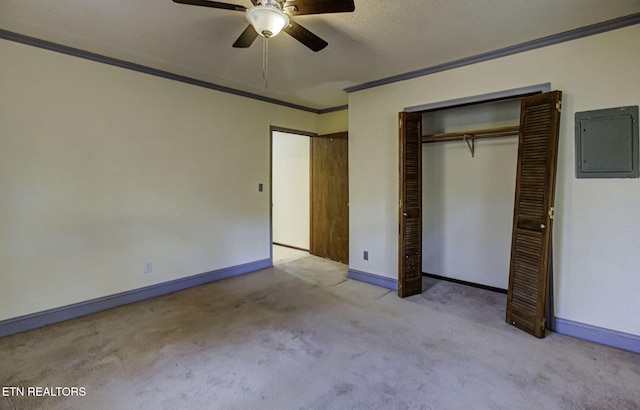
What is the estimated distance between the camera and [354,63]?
3.41 metres

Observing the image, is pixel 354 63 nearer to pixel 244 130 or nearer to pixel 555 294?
pixel 244 130

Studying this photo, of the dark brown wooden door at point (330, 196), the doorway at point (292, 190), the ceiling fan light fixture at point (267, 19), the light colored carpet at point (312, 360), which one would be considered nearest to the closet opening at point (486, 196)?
the light colored carpet at point (312, 360)

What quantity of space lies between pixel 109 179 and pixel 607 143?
4.57m

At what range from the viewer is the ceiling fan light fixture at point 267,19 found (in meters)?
1.84

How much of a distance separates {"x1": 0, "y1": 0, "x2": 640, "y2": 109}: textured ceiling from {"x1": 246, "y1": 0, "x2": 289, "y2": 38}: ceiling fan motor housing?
1.68 feet

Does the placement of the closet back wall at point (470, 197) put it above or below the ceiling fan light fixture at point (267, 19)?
below

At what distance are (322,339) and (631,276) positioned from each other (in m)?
2.52

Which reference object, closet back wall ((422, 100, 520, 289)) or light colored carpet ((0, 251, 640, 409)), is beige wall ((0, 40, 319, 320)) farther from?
closet back wall ((422, 100, 520, 289))

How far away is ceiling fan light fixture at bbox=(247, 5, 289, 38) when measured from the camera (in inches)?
72.6

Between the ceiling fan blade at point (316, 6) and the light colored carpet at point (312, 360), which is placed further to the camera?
the light colored carpet at point (312, 360)

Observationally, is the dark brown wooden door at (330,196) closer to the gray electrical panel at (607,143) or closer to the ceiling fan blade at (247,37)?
the ceiling fan blade at (247,37)

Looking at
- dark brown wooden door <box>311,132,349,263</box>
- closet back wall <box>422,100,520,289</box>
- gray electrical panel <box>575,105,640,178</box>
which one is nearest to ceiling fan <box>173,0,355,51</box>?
gray electrical panel <box>575,105,640,178</box>

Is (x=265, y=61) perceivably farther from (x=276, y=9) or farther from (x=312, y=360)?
(x=312, y=360)

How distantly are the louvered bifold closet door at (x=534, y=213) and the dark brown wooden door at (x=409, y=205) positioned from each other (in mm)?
1035
